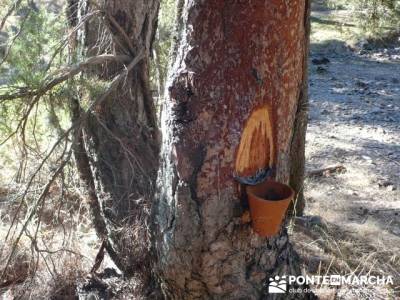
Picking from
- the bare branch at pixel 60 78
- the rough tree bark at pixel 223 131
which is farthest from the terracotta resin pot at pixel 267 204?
the bare branch at pixel 60 78

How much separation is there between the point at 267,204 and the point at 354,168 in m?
3.88

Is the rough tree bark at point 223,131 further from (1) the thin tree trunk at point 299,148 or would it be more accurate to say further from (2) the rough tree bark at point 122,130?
(1) the thin tree trunk at point 299,148

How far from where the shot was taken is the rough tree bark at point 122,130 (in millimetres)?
3104

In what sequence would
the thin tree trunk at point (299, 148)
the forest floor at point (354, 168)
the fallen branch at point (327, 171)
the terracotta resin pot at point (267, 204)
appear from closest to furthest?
the terracotta resin pot at point (267, 204), the thin tree trunk at point (299, 148), the forest floor at point (354, 168), the fallen branch at point (327, 171)

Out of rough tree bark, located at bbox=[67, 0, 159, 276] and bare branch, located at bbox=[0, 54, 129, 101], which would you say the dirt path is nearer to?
rough tree bark, located at bbox=[67, 0, 159, 276]

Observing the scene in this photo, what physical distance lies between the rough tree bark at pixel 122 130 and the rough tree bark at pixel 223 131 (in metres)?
0.76

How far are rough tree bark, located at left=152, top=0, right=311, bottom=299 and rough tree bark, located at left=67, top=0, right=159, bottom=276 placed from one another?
0.76 metres

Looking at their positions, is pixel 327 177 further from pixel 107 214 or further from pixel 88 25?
pixel 88 25

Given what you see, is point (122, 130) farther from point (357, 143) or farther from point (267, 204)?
point (357, 143)

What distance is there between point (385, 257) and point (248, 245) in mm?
1808

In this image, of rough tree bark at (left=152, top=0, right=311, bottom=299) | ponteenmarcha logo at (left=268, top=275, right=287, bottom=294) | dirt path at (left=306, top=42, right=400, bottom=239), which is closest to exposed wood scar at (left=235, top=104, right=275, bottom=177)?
rough tree bark at (left=152, top=0, right=311, bottom=299)

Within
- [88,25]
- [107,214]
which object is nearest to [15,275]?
[107,214]

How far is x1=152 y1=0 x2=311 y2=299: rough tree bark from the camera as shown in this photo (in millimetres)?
2002

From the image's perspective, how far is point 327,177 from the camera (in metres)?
5.39
